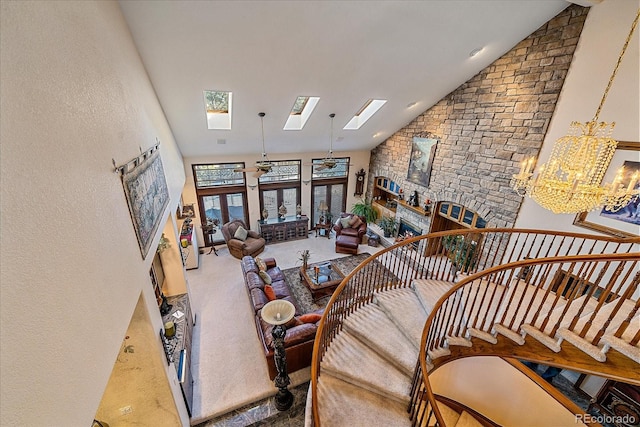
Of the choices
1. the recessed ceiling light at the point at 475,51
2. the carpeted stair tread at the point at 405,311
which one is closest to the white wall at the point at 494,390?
the carpeted stair tread at the point at 405,311

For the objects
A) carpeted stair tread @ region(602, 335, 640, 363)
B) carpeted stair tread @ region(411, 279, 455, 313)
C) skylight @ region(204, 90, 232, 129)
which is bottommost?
carpeted stair tread @ region(411, 279, 455, 313)

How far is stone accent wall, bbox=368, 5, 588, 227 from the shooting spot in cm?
413

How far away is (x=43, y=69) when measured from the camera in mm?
1267

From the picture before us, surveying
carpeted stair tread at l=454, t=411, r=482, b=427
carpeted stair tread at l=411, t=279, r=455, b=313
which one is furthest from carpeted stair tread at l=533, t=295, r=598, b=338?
carpeted stair tread at l=454, t=411, r=482, b=427

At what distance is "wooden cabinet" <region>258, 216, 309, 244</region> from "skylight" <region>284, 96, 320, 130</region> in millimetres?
3155

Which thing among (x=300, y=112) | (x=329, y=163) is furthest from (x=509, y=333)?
(x=300, y=112)

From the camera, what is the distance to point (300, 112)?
639cm

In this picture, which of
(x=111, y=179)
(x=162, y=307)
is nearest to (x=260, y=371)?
(x=162, y=307)

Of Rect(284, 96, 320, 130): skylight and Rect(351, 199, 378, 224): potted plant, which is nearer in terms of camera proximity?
Rect(284, 96, 320, 130): skylight

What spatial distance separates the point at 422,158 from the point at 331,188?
11.4 feet

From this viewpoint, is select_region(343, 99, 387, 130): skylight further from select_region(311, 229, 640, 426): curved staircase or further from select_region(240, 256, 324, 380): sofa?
select_region(240, 256, 324, 380): sofa

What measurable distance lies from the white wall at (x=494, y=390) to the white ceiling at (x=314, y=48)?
5.01 m

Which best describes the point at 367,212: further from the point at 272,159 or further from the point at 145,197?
the point at 145,197

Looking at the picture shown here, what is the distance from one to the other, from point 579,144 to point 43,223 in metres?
4.10
